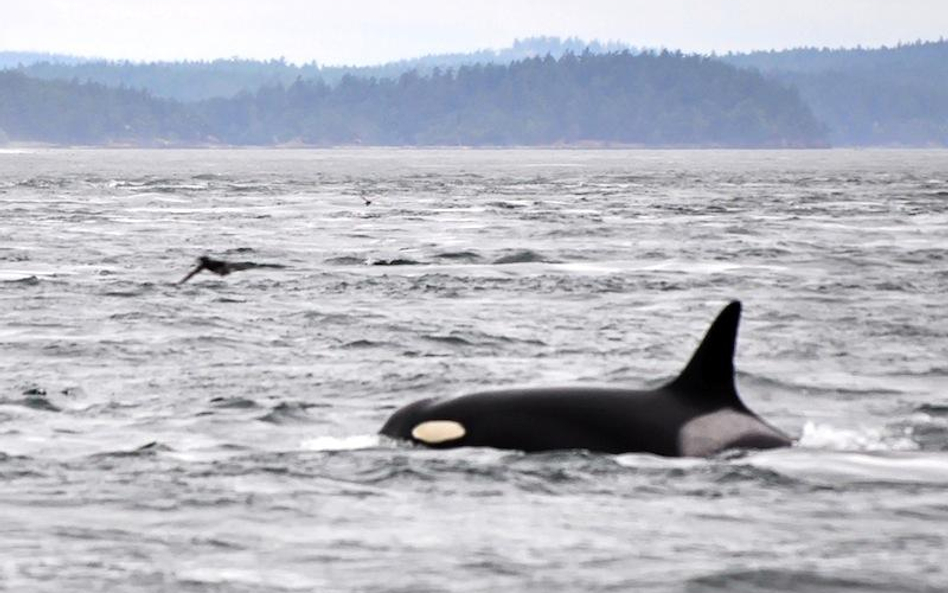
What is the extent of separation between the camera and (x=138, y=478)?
11578 millimetres

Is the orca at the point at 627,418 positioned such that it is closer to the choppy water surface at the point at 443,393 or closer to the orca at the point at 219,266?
the choppy water surface at the point at 443,393

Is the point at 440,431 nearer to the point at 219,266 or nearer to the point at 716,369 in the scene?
the point at 716,369

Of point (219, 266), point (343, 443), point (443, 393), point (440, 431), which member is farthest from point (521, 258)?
point (440, 431)

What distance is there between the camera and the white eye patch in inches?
469

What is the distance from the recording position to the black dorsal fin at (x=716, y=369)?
38.8ft

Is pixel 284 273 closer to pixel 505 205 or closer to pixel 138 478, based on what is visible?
pixel 138 478

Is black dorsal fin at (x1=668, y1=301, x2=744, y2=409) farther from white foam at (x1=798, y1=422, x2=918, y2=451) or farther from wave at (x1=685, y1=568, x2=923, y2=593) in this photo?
wave at (x1=685, y1=568, x2=923, y2=593)

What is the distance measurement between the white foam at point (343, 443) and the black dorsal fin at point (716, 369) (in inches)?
77.4

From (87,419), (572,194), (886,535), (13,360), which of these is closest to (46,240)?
(13,360)

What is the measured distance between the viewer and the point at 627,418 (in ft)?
38.4

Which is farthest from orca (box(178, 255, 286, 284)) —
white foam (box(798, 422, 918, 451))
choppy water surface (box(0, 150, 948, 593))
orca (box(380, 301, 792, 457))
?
orca (box(380, 301, 792, 457))

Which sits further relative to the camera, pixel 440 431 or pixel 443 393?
pixel 443 393

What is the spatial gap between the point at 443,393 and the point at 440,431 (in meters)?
4.02

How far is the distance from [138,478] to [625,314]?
1188 centimetres
